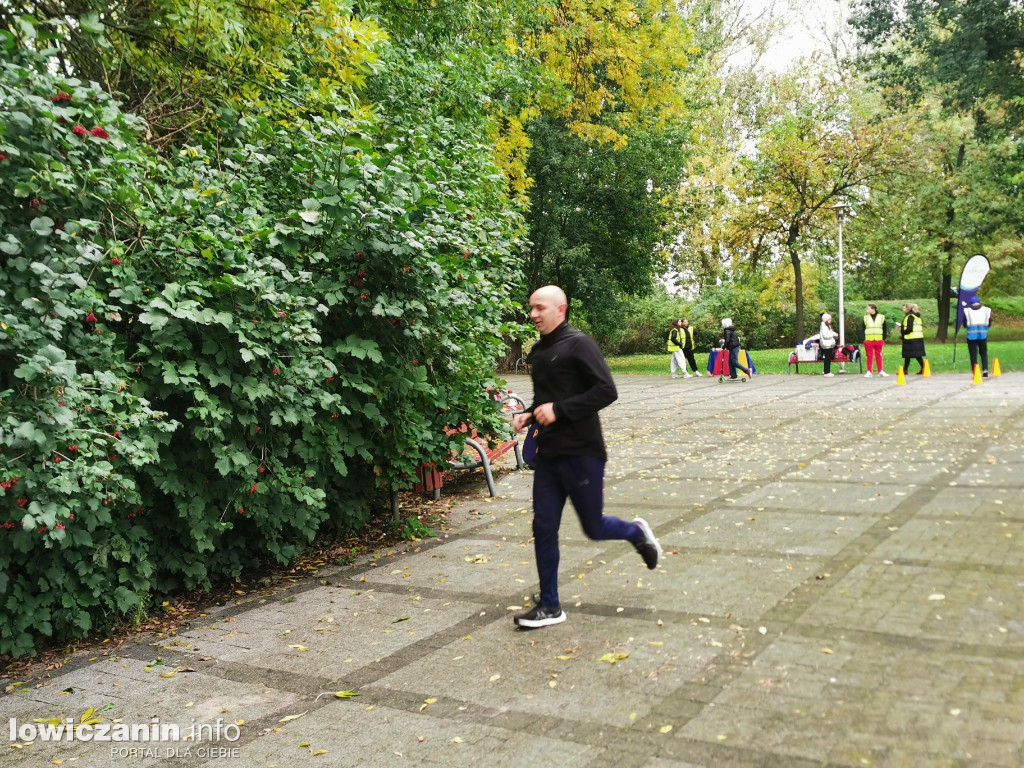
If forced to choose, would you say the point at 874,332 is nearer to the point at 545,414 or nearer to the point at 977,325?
the point at 977,325

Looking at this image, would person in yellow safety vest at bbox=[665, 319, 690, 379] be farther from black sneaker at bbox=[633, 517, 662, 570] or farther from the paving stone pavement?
black sneaker at bbox=[633, 517, 662, 570]

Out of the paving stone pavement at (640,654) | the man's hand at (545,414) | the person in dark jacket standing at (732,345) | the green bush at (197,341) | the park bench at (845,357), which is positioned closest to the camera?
the paving stone pavement at (640,654)

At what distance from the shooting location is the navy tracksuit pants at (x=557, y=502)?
5.20 meters

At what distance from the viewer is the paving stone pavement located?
3.73 meters

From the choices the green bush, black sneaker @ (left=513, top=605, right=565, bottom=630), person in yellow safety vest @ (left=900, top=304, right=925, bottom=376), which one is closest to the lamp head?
person in yellow safety vest @ (left=900, top=304, right=925, bottom=376)

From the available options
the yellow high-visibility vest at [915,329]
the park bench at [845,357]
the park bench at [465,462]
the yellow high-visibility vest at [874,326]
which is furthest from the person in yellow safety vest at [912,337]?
the park bench at [465,462]

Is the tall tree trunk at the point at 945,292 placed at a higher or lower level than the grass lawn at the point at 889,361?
higher

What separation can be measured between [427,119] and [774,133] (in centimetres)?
2595

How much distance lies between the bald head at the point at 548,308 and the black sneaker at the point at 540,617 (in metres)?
1.61

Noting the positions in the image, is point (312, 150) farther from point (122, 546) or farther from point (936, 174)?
point (936, 174)

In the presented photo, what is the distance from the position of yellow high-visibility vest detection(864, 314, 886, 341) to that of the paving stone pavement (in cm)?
1407

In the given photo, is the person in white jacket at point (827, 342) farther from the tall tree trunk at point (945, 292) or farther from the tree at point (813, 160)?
the tall tree trunk at point (945, 292)

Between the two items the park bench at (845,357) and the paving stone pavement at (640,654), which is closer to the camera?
the paving stone pavement at (640,654)

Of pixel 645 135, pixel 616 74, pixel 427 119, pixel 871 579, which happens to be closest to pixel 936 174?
pixel 645 135
